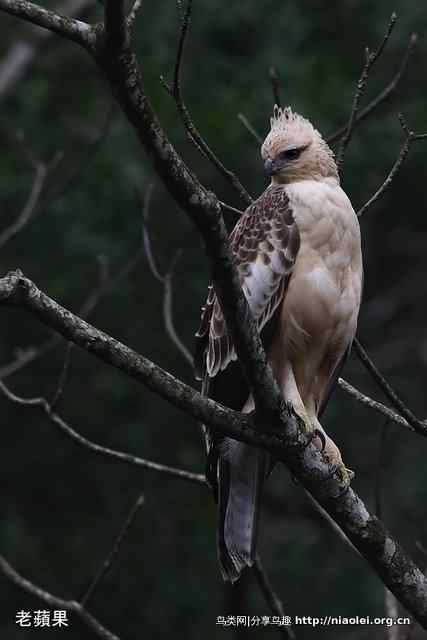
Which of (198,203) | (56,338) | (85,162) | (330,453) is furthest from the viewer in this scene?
(56,338)

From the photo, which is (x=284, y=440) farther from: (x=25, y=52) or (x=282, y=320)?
(x=25, y=52)

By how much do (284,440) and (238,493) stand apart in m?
0.84

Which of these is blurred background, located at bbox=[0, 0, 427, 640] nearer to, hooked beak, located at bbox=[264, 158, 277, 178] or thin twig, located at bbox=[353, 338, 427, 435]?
hooked beak, located at bbox=[264, 158, 277, 178]

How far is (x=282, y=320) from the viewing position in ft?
14.0

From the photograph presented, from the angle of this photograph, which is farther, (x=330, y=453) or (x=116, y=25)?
(x=330, y=453)

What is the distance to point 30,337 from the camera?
7.79 metres

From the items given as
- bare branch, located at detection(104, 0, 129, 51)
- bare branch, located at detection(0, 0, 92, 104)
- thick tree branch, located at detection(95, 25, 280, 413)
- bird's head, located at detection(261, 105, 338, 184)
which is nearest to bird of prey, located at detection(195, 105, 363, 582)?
bird's head, located at detection(261, 105, 338, 184)

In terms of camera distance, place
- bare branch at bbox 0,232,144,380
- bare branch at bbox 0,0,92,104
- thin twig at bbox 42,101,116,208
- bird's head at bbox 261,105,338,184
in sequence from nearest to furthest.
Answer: bird's head at bbox 261,105,338,184, bare branch at bbox 0,232,144,380, thin twig at bbox 42,101,116,208, bare branch at bbox 0,0,92,104

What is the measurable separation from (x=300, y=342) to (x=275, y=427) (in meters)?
0.76

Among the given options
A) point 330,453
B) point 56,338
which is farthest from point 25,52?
point 330,453

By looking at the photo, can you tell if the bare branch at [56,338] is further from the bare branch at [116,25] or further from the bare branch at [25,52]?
the bare branch at [116,25]

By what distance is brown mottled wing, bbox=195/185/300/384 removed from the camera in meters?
4.23

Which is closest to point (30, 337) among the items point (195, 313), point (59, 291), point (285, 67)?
point (59, 291)

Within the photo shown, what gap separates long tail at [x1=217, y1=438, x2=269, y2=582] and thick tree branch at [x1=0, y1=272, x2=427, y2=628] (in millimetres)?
578
